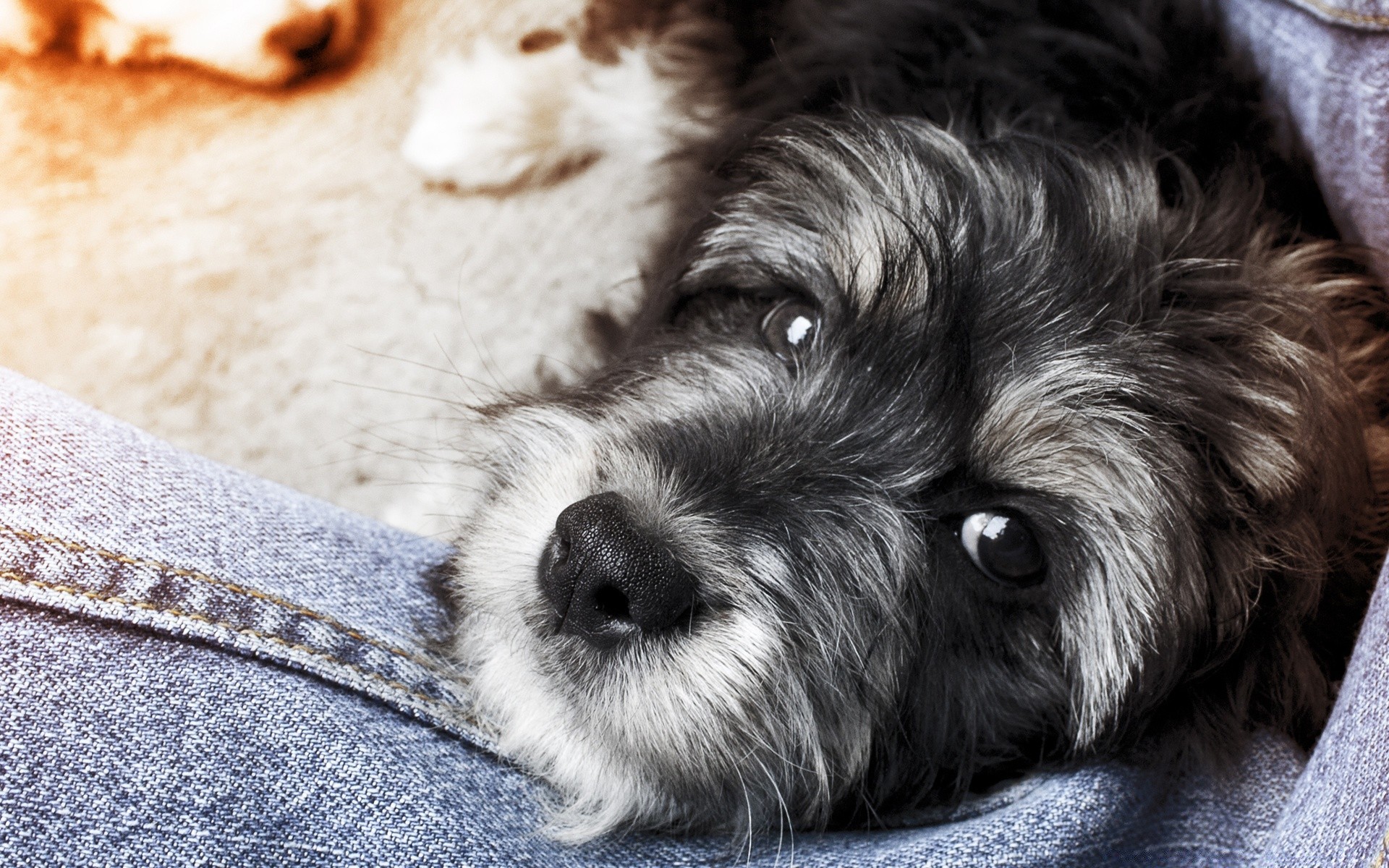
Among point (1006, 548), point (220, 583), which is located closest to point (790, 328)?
point (1006, 548)

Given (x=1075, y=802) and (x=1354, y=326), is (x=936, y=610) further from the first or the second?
(x=1354, y=326)

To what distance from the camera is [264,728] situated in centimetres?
141

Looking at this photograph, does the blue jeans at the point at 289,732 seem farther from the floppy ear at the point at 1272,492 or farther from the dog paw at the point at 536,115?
the dog paw at the point at 536,115

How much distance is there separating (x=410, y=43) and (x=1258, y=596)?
2.84m

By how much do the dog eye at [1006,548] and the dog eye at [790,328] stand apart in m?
0.50

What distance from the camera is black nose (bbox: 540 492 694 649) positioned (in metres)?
1.58

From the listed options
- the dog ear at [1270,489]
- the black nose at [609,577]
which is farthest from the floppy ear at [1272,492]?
the black nose at [609,577]

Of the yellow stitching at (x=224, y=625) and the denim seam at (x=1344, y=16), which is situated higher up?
the denim seam at (x=1344, y=16)

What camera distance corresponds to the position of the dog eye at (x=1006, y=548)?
6.08 feet

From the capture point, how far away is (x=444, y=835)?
1.45 metres

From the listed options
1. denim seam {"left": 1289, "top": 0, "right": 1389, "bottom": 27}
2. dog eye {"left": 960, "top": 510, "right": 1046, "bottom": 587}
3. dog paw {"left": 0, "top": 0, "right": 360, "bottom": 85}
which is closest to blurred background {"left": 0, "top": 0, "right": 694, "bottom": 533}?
dog paw {"left": 0, "top": 0, "right": 360, "bottom": 85}

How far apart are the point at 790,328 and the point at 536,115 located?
1.55 m

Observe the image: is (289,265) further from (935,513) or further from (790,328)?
(935,513)

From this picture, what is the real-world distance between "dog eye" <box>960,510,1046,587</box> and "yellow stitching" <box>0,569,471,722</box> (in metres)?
1.03
